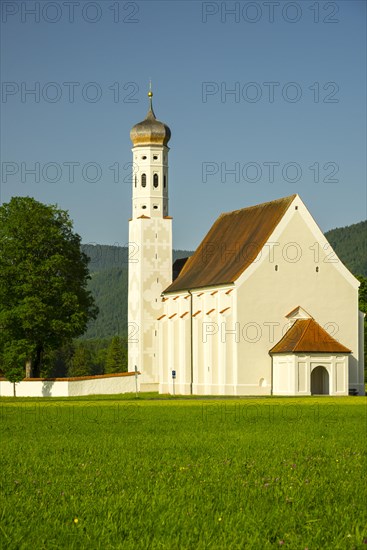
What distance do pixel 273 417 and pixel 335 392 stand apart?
116 feet

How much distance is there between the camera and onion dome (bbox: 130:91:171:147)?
91.9 metres

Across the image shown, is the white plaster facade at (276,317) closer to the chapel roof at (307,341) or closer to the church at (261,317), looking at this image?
the church at (261,317)

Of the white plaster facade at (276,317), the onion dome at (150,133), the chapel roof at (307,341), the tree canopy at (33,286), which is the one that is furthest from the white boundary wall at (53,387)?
the onion dome at (150,133)

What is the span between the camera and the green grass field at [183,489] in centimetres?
1131

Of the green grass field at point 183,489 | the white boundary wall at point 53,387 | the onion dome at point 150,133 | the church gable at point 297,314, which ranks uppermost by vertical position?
the onion dome at point 150,133

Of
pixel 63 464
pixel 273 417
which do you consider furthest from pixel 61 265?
pixel 63 464

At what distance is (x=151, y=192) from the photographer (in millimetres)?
91625

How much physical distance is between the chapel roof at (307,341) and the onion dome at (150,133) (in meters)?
24.8

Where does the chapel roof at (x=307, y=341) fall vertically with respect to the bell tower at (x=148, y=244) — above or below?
below

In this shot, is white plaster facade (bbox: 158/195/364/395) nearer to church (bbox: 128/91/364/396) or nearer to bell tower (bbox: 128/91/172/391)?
church (bbox: 128/91/364/396)

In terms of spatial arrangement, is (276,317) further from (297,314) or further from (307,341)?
(307,341)

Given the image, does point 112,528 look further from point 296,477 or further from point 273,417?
point 273,417

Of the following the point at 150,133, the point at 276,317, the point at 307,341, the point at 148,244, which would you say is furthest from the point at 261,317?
the point at 150,133

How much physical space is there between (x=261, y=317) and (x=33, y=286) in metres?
16.2
